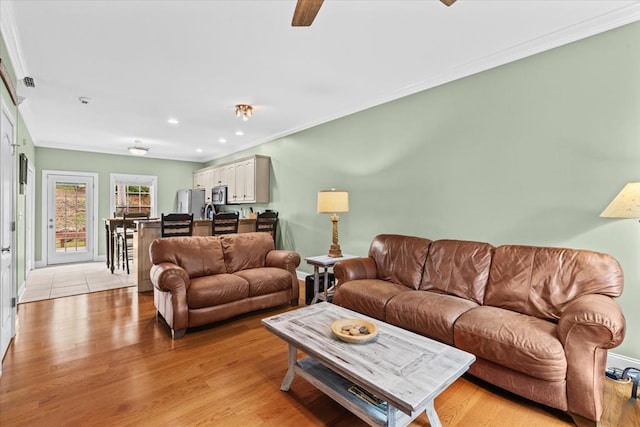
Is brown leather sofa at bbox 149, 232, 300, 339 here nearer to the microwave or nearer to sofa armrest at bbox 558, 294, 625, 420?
sofa armrest at bbox 558, 294, 625, 420

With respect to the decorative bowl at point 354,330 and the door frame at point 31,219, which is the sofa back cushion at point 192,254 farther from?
the door frame at point 31,219

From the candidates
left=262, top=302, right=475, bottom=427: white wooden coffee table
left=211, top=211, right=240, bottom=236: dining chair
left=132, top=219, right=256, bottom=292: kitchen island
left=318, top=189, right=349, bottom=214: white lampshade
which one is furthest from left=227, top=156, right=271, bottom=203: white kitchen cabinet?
left=262, top=302, right=475, bottom=427: white wooden coffee table

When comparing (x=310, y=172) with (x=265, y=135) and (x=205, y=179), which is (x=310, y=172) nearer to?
(x=265, y=135)

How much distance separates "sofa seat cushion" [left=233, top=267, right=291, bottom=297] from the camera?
342 cm

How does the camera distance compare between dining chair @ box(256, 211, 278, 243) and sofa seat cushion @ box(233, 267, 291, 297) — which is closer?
sofa seat cushion @ box(233, 267, 291, 297)

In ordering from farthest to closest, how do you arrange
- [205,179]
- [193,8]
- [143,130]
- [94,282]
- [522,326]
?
[205,179] < [143,130] < [94,282] < [193,8] < [522,326]

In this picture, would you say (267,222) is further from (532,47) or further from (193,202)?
(532,47)

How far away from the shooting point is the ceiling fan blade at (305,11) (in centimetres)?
159

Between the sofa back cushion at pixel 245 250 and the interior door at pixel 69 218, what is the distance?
5.26m

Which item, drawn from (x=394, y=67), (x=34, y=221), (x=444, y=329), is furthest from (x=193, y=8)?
(x=34, y=221)

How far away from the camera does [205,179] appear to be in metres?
7.80

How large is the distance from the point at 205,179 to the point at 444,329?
7.02 metres

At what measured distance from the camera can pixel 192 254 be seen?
346 centimetres

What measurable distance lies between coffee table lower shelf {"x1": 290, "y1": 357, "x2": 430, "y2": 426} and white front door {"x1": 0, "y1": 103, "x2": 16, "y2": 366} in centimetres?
248
